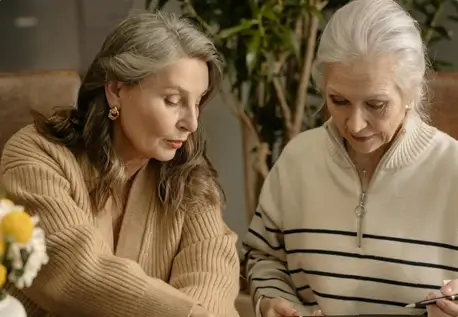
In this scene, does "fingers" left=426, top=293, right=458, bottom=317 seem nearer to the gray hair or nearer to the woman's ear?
the gray hair

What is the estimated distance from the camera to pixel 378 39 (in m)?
1.45

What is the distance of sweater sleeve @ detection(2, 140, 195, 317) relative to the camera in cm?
138

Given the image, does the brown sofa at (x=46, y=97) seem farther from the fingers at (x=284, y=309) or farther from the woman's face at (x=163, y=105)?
the fingers at (x=284, y=309)

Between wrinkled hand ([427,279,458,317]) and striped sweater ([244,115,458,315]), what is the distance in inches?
4.1

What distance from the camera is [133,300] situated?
4.53 feet

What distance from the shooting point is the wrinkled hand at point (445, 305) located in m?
1.40

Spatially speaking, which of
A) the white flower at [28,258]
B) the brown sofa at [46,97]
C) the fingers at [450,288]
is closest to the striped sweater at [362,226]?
the fingers at [450,288]

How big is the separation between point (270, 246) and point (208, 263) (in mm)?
225

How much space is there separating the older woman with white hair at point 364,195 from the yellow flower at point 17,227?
70 cm

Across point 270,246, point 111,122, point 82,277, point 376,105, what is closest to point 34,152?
point 111,122

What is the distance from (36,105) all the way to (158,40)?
1.50 feet

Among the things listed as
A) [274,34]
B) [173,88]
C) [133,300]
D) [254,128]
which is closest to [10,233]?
[133,300]

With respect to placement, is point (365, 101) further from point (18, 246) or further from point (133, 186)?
point (18, 246)

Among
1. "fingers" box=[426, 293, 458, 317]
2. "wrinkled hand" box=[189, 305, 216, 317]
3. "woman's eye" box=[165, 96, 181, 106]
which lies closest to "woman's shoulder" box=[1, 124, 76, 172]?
"woman's eye" box=[165, 96, 181, 106]
